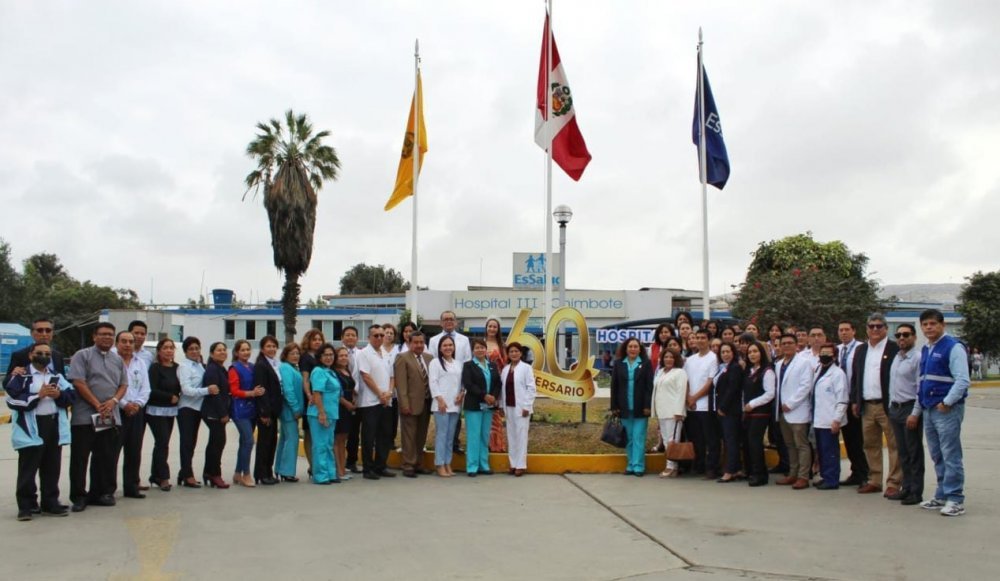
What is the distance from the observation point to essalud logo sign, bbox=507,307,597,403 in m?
12.6

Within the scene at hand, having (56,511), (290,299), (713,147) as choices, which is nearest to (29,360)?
(56,511)

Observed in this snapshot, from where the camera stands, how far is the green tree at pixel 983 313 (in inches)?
1403

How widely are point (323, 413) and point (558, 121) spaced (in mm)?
8375

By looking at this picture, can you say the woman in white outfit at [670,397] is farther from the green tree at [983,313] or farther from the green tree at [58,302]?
the green tree at [58,302]

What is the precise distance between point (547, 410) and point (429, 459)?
210 inches

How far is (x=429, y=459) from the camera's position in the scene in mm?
10820

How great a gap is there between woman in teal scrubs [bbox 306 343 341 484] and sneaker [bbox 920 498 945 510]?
6351 mm

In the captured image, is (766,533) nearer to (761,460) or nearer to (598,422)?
(761,460)

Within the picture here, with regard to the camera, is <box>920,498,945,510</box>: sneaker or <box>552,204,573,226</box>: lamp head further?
<box>552,204,573,226</box>: lamp head

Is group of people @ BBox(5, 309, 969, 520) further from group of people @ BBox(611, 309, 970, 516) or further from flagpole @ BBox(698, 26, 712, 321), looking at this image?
flagpole @ BBox(698, 26, 712, 321)

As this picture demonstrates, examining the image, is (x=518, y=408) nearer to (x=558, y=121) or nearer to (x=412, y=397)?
(x=412, y=397)

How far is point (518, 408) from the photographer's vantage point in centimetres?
1023

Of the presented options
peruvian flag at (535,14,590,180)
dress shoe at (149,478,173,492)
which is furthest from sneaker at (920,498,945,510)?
peruvian flag at (535,14,590,180)

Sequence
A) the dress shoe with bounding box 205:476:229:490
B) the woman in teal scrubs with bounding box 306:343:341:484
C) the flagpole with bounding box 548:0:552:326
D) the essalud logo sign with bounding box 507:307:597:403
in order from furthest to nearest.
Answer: the flagpole with bounding box 548:0:552:326 → the essalud logo sign with bounding box 507:307:597:403 → the woman in teal scrubs with bounding box 306:343:341:484 → the dress shoe with bounding box 205:476:229:490
